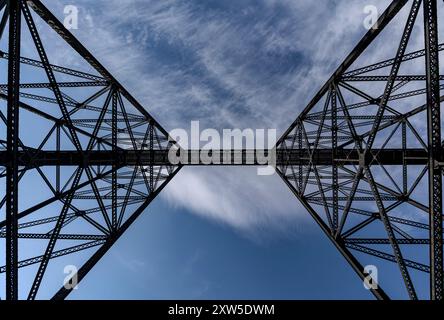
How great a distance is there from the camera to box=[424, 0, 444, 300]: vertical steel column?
7555 millimetres

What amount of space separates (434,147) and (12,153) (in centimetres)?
1079

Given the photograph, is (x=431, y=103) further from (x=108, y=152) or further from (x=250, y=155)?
(x=108, y=152)

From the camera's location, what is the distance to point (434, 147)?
8.03 meters

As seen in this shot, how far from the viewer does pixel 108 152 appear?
1950 centimetres

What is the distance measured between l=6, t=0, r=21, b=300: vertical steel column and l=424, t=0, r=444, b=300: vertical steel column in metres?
10.2

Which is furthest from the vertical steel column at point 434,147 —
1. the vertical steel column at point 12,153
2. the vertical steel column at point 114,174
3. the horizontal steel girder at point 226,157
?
the vertical steel column at point 114,174

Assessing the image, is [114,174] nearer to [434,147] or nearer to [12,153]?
[12,153]

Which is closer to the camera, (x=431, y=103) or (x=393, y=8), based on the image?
(x=431, y=103)

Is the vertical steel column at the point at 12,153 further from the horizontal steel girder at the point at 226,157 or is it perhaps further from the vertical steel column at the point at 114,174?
the vertical steel column at the point at 114,174

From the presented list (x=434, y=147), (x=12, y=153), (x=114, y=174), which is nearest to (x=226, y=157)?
(x=114, y=174)

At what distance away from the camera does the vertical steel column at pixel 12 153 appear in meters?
7.42
